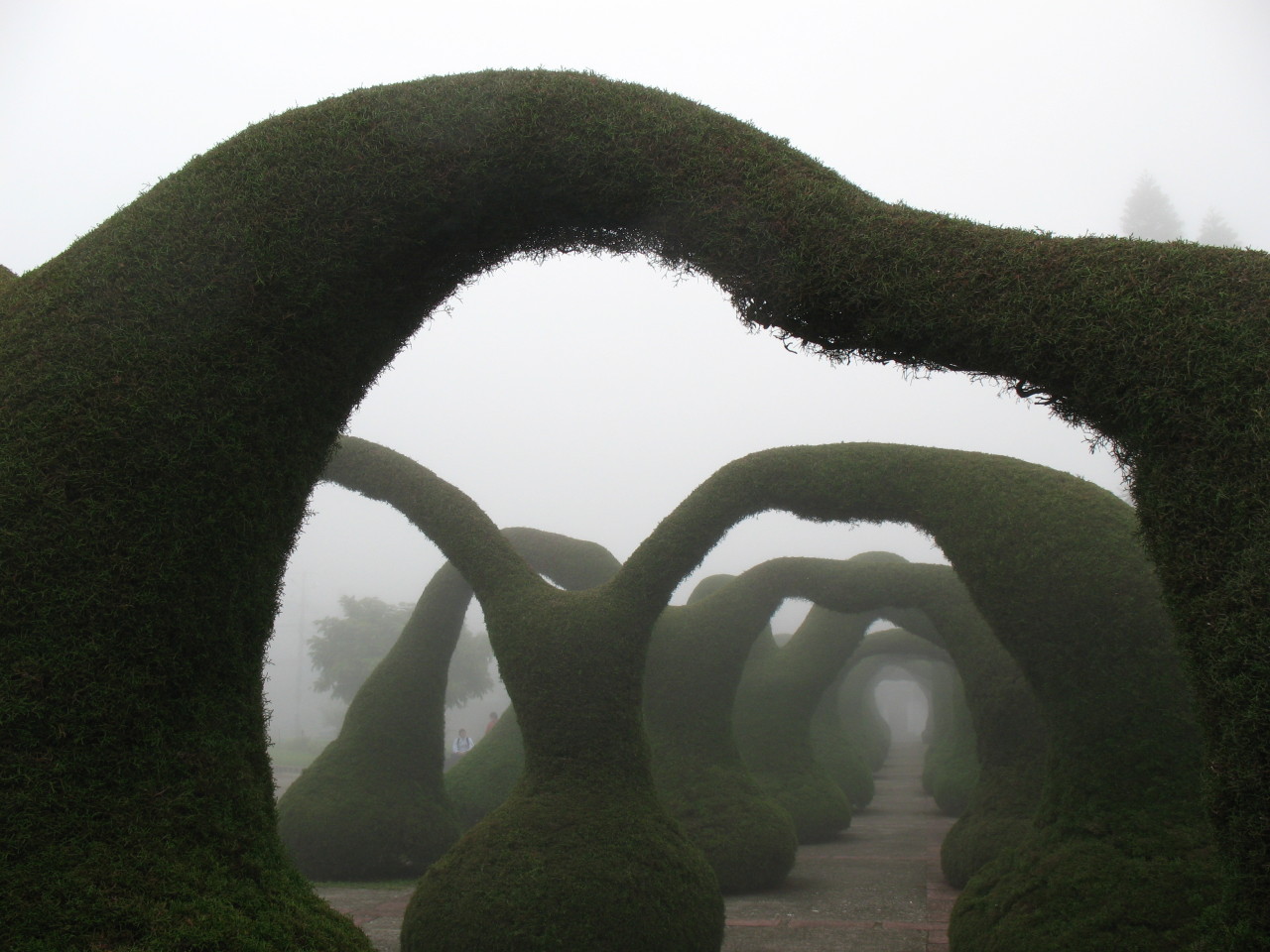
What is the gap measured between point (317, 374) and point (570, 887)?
14.1 ft

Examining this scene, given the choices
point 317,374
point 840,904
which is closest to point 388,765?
point 840,904

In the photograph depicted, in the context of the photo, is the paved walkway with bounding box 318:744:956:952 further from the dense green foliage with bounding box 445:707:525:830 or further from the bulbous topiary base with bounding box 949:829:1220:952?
the dense green foliage with bounding box 445:707:525:830

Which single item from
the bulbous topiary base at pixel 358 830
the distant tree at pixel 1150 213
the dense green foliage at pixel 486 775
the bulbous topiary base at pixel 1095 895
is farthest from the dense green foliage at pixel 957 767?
the distant tree at pixel 1150 213

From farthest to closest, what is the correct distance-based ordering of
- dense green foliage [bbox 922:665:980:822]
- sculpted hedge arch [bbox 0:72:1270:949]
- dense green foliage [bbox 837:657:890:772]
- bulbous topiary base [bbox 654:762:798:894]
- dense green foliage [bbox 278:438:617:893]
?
dense green foliage [bbox 837:657:890:772], dense green foliage [bbox 922:665:980:822], dense green foliage [bbox 278:438:617:893], bulbous topiary base [bbox 654:762:798:894], sculpted hedge arch [bbox 0:72:1270:949]

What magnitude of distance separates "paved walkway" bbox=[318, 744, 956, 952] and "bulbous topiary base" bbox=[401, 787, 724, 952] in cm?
131

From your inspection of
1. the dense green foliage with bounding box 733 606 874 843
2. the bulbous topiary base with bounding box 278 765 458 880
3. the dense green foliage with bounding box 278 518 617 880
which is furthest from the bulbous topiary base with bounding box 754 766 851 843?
the bulbous topiary base with bounding box 278 765 458 880

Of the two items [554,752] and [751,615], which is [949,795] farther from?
[554,752]

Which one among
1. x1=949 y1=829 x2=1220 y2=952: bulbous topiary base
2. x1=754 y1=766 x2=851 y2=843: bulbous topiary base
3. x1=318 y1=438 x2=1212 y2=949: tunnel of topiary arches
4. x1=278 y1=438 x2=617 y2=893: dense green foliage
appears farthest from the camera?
x1=754 y1=766 x2=851 y2=843: bulbous topiary base

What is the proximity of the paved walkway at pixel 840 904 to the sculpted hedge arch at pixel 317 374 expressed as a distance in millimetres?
4977

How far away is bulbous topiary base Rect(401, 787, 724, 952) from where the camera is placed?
6191 mm

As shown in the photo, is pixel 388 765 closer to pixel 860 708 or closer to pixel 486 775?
pixel 486 775

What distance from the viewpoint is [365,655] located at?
43.8 metres

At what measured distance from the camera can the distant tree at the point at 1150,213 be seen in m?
34.3

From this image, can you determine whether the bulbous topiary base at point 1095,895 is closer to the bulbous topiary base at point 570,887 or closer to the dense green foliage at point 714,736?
the bulbous topiary base at point 570,887
